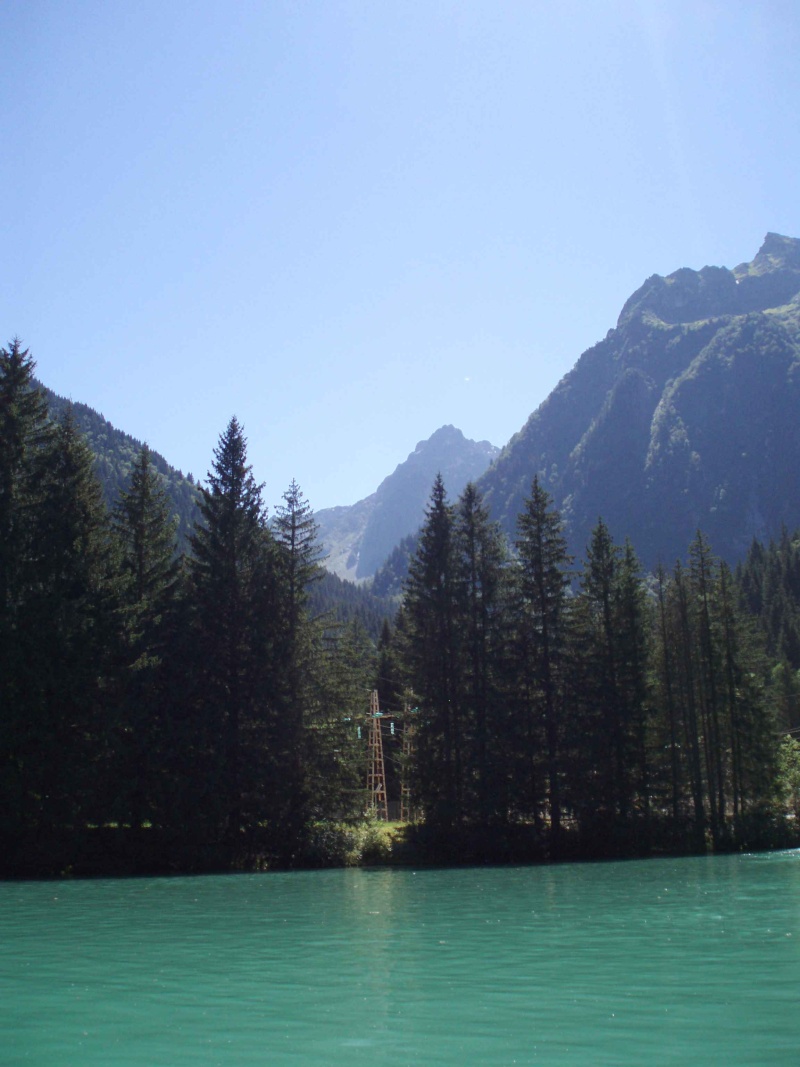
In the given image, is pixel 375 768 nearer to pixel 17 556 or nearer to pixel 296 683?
pixel 296 683

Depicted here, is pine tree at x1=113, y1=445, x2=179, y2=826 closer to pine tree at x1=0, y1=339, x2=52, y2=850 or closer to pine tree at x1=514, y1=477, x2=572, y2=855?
pine tree at x1=0, y1=339, x2=52, y2=850

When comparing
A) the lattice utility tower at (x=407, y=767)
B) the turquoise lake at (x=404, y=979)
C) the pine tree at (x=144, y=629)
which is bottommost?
the turquoise lake at (x=404, y=979)

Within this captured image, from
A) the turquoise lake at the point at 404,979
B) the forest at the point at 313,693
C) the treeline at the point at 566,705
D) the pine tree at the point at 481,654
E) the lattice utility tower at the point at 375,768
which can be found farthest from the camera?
the lattice utility tower at the point at 375,768

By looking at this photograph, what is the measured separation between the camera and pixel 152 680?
126 ft

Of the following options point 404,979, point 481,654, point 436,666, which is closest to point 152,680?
point 436,666

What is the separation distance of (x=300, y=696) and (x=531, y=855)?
→ 12429 millimetres

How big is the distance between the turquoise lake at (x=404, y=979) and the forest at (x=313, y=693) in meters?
12.2

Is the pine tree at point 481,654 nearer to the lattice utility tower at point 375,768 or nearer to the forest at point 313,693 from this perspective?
the forest at point 313,693

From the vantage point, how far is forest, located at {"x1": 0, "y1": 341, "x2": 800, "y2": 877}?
120 feet

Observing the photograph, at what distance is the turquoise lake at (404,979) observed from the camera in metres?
9.47

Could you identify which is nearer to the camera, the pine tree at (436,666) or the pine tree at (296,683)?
the pine tree at (296,683)

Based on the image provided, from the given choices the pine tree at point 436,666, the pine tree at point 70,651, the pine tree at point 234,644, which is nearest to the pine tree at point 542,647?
the pine tree at point 436,666

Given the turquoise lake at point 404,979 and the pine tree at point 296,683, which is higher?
the pine tree at point 296,683

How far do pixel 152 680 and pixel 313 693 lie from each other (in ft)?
23.4
